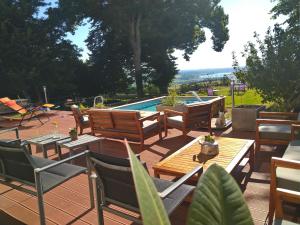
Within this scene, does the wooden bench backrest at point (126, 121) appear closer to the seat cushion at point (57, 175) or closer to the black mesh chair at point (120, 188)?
the seat cushion at point (57, 175)

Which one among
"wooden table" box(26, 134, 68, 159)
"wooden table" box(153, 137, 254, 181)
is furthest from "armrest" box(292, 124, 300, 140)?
"wooden table" box(26, 134, 68, 159)

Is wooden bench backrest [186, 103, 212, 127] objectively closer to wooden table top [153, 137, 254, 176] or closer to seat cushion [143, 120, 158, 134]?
seat cushion [143, 120, 158, 134]

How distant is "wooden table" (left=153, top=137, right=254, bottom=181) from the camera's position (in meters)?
3.10

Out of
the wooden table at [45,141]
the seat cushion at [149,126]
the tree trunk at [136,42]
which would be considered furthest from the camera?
the tree trunk at [136,42]

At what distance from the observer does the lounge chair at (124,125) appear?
16.8 ft

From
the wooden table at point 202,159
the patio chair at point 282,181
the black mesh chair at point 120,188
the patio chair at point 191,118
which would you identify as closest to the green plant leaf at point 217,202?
the black mesh chair at point 120,188

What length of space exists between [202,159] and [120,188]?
1475 millimetres

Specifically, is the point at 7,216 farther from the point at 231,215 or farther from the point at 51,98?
the point at 51,98

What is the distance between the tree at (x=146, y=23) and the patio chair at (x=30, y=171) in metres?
16.9

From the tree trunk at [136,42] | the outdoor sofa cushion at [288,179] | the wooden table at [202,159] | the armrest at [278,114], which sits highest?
the tree trunk at [136,42]

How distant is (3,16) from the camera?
1533 cm

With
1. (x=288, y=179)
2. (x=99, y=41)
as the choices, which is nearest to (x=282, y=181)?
(x=288, y=179)

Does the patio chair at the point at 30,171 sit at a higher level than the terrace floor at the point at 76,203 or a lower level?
higher

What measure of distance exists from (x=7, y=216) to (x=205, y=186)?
304 centimetres
